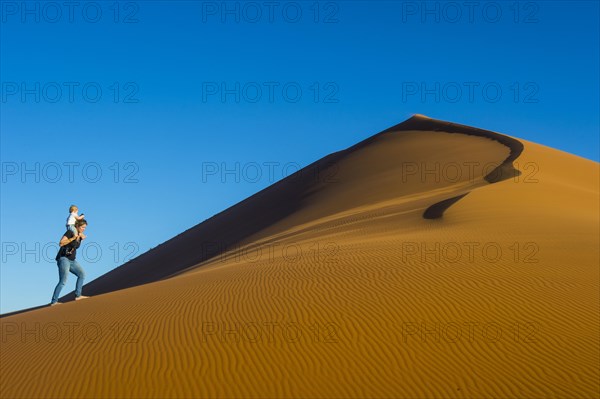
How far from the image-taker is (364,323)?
1044 cm

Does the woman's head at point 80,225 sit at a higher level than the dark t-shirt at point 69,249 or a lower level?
higher

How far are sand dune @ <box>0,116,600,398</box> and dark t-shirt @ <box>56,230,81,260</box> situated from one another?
1066 millimetres

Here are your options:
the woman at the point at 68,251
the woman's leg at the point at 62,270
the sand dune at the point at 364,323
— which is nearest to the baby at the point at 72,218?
the woman at the point at 68,251

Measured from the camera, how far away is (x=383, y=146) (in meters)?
47.3

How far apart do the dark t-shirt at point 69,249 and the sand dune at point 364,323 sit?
1066mm

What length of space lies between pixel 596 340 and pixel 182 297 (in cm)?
720

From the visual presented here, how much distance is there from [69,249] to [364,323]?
6820 mm

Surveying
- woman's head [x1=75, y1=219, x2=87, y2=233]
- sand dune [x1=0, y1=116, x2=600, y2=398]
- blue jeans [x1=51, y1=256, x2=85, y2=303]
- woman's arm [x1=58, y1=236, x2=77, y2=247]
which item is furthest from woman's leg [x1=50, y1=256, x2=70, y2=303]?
woman's head [x1=75, y1=219, x2=87, y2=233]

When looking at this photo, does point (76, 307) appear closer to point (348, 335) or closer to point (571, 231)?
point (348, 335)

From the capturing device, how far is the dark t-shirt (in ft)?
46.2

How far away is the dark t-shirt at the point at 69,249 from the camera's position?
46.2 ft

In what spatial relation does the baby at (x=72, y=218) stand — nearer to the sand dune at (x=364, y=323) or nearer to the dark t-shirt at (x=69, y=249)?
the dark t-shirt at (x=69, y=249)

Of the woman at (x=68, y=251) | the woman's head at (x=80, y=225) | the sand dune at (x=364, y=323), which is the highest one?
the woman's head at (x=80, y=225)

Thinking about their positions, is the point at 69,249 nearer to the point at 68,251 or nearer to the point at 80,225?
the point at 68,251
